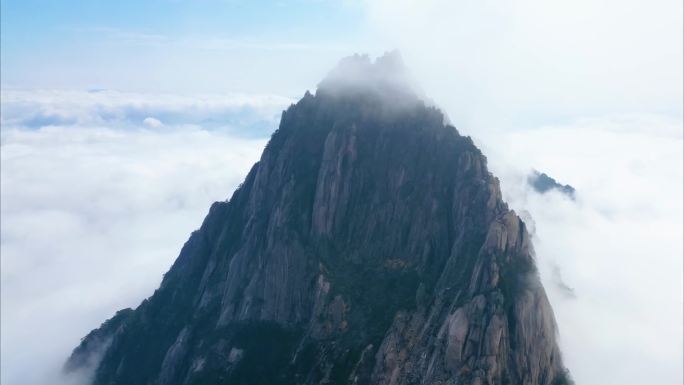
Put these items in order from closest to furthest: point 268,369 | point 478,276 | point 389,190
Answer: point 478,276, point 268,369, point 389,190

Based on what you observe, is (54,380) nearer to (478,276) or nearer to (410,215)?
(410,215)

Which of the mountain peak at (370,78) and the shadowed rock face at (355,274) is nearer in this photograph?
the shadowed rock face at (355,274)

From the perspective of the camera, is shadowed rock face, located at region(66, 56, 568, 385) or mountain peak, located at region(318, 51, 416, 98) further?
mountain peak, located at region(318, 51, 416, 98)

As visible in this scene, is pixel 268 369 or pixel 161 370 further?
pixel 161 370

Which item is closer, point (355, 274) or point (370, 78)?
point (355, 274)

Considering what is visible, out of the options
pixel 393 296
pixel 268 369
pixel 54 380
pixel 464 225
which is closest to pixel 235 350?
pixel 268 369

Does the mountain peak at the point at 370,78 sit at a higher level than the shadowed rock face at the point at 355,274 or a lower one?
higher

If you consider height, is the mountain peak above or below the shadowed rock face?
above

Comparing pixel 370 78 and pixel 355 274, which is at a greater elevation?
pixel 370 78
